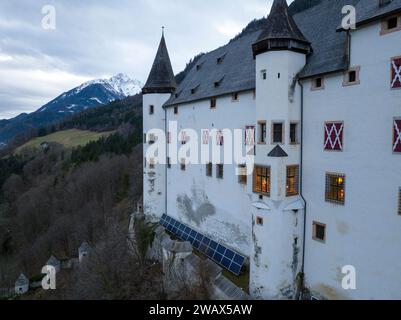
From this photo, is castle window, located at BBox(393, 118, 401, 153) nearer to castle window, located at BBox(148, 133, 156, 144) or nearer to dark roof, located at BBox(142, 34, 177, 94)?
castle window, located at BBox(148, 133, 156, 144)

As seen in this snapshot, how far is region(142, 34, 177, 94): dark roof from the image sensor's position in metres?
28.0

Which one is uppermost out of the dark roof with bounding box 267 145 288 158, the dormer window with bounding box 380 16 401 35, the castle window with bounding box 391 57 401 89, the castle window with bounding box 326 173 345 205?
the dormer window with bounding box 380 16 401 35

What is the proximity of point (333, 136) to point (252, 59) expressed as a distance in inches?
350

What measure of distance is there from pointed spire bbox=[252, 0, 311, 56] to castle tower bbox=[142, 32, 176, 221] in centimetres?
1433

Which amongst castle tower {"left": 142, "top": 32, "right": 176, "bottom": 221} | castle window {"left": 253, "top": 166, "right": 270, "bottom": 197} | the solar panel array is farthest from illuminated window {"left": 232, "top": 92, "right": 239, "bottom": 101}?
castle tower {"left": 142, "top": 32, "right": 176, "bottom": 221}

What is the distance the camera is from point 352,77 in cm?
1237

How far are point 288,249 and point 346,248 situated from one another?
2.60m

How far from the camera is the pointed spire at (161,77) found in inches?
1104

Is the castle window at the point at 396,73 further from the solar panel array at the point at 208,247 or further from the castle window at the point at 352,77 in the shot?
the solar panel array at the point at 208,247

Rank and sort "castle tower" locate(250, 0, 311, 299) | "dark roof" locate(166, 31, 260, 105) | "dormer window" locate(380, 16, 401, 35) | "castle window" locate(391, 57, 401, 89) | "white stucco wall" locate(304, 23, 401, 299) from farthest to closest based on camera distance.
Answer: "dark roof" locate(166, 31, 260, 105)
"castle tower" locate(250, 0, 311, 299)
"white stucco wall" locate(304, 23, 401, 299)
"dormer window" locate(380, 16, 401, 35)
"castle window" locate(391, 57, 401, 89)

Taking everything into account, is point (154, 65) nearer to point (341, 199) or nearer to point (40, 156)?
point (341, 199)

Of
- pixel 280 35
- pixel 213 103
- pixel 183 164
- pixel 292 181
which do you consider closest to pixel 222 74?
pixel 213 103

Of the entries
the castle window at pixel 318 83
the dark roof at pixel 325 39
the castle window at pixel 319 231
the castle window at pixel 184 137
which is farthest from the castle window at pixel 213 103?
the castle window at pixel 319 231

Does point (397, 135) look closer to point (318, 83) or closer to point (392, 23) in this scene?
point (392, 23)
